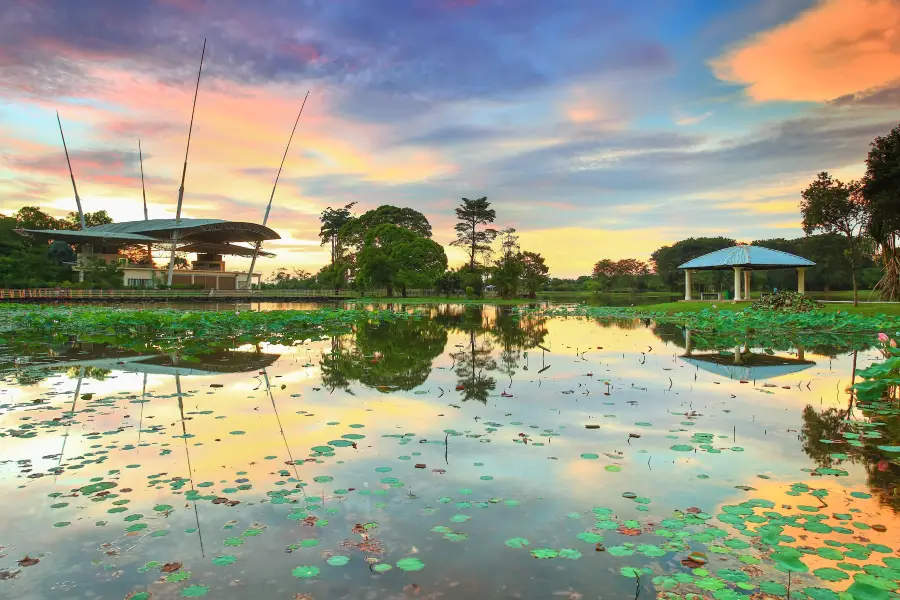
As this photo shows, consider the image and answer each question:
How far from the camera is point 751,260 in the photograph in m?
34.1

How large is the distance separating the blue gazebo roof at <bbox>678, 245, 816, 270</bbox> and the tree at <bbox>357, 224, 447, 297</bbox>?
27.7 m

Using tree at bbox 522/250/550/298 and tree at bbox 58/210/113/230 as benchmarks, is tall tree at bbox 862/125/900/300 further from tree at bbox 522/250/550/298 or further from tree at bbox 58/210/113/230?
tree at bbox 58/210/113/230

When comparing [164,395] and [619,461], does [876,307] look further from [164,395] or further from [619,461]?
[164,395]

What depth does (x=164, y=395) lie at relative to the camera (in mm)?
8211

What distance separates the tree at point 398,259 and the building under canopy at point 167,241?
853 inches

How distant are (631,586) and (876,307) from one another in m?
31.8

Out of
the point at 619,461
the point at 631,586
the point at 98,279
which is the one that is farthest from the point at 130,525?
the point at 98,279

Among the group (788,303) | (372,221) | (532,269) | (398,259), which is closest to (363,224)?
(372,221)

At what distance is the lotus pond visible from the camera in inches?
126

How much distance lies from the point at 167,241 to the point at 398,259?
1398 inches

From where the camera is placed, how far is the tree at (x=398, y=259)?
54.8 m

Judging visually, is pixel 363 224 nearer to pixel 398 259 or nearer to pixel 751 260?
pixel 398 259

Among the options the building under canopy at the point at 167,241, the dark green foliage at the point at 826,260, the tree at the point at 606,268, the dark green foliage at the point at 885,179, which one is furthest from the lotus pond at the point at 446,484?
the tree at the point at 606,268

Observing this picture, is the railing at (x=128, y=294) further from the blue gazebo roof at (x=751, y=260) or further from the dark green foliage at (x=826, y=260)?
the dark green foliage at (x=826, y=260)
